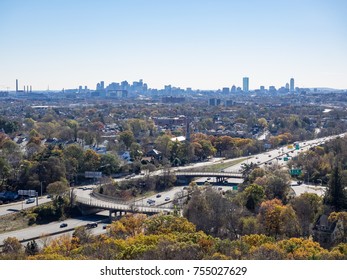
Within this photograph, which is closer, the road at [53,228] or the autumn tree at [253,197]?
the road at [53,228]

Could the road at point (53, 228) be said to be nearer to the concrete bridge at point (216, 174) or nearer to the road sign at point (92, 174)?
the road sign at point (92, 174)

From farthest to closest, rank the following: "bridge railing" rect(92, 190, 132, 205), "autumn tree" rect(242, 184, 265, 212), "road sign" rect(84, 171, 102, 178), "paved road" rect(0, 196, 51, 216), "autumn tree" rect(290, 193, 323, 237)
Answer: "road sign" rect(84, 171, 102, 178)
"bridge railing" rect(92, 190, 132, 205)
"paved road" rect(0, 196, 51, 216)
"autumn tree" rect(242, 184, 265, 212)
"autumn tree" rect(290, 193, 323, 237)

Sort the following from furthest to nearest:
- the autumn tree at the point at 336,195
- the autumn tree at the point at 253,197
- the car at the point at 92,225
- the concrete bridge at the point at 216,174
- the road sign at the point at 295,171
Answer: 1. the concrete bridge at the point at 216,174
2. the road sign at the point at 295,171
3. the car at the point at 92,225
4. the autumn tree at the point at 253,197
5. the autumn tree at the point at 336,195

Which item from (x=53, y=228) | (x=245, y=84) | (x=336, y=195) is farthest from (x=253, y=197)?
(x=245, y=84)

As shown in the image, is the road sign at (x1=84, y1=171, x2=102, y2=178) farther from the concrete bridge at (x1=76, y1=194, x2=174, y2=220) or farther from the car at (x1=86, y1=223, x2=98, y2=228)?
the car at (x1=86, y1=223, x2=98, y2=228)

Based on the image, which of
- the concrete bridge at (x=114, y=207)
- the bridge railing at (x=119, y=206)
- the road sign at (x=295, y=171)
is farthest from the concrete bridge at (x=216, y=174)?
the bridge railing at (x=119, y=206)

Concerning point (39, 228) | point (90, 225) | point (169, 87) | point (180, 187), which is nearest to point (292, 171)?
point (180, 187)

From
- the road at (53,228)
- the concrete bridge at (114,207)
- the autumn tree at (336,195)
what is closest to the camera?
the autumn tree at (336,195)

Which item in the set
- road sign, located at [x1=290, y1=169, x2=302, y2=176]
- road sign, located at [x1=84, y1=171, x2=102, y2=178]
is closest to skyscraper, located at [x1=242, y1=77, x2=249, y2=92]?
road sign, located at [x1=290, y1=169, x2=302, y2=176]

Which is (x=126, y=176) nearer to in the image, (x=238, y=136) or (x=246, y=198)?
(x=246, y=198)

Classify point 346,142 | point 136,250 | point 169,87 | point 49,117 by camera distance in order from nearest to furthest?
1. point 136,250
2. point 346,142
3. point 49,117
4. point 169,87

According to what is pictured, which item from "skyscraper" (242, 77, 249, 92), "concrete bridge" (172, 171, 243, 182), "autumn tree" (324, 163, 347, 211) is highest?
"skyscraper" (242, 77, 249, 92)
